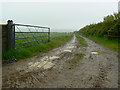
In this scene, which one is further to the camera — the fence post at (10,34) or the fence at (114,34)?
the fence at (114,34)

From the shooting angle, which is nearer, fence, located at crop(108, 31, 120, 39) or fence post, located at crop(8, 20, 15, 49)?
fence post, located at crop(8, 20, 15, 49)

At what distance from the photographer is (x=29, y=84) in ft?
9.04

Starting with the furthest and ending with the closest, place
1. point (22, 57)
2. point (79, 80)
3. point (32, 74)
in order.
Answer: point (22, 57) → point (32, 74) → point (79, 80)

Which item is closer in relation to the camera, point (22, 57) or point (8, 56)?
point (8, 56)

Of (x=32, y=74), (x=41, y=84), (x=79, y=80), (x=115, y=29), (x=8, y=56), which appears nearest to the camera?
(x=41, y=84)

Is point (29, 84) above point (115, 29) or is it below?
below

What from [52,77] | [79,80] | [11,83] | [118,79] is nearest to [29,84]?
[11,83]

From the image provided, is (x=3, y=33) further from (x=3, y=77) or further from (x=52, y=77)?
(x=52, y=77)

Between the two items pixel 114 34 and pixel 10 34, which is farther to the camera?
pixel 114 34

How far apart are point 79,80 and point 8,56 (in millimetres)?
3847

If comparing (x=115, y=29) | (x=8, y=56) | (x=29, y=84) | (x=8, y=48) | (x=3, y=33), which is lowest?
(x=29, y=84)

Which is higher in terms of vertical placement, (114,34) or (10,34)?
(114,34)

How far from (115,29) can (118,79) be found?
33.7 feet

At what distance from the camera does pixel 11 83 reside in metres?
2.80
